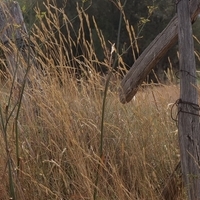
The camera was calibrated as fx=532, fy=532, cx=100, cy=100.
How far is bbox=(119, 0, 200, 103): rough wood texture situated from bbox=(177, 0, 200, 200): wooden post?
0.10 meters

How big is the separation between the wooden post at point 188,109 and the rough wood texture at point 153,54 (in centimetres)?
10

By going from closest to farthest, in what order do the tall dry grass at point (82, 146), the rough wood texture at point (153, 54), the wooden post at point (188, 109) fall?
the wooden post at point (188, 109) → the rough wood texture at point (153, 54) → the tall dry grass at point (82, 146)

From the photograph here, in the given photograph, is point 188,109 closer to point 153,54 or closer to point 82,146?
point 153,54

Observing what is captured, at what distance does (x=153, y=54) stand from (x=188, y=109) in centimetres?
41

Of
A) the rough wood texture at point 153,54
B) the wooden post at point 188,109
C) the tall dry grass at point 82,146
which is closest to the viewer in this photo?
the wooden post at point 188,109

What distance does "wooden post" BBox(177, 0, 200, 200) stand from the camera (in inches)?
113

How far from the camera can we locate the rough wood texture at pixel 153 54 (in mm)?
3011

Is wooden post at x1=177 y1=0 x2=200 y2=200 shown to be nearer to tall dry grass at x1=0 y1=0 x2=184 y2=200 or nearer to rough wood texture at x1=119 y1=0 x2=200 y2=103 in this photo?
rough wood texture at x1=119 y1=0 x2=200 y2=103

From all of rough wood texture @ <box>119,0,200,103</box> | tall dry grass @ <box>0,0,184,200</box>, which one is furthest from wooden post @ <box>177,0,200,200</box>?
tall dry grass @ <box>0,0,184,200</box>

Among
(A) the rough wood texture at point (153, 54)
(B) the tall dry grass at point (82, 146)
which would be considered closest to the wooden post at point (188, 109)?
(A) the rough wood texture at point (153, 54)

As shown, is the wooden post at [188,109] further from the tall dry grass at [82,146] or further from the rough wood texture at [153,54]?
the tall dry grass at [82,146]

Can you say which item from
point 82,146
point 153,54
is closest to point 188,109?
point 153,54

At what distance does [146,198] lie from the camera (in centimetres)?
319

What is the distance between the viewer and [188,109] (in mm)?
2932
